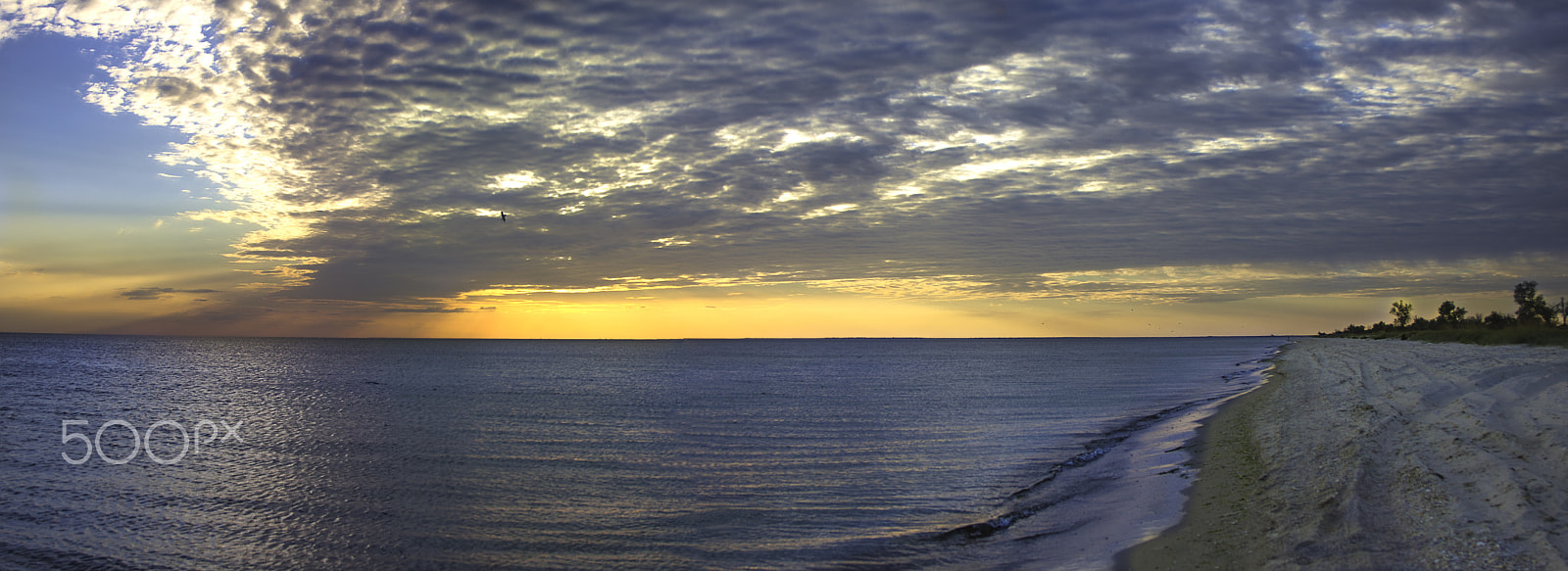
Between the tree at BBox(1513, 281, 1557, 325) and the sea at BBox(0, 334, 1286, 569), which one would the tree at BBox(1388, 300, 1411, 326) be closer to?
the tree at BBox(1513, 281, 1557, 325)

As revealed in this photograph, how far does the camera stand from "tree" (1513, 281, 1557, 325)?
103188 mm

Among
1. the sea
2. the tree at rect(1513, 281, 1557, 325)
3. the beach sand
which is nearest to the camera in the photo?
the beach sand

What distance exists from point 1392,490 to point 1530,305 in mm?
148784

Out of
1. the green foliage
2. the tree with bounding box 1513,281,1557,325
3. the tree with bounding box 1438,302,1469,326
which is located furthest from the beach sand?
the tree with bounding box 1438,302,1469,326

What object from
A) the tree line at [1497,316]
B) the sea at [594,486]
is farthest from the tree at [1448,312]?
the sea at [594,486]

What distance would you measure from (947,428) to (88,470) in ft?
90.9

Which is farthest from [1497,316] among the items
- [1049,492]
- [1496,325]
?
[1049,492]

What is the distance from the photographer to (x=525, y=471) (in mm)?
21594

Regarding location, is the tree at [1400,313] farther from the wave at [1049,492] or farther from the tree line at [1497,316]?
the wave at [1049,492]

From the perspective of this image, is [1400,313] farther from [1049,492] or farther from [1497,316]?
[1049,492]

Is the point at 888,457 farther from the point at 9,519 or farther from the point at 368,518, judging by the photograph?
the point at 9,519

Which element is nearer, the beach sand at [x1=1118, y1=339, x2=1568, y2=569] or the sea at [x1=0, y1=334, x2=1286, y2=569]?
the beach sand at [x1=1118, y1=339, x2=1568, y2=569]

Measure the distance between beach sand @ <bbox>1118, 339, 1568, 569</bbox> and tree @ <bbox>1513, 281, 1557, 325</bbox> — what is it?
107 m

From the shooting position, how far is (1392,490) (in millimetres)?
11914
